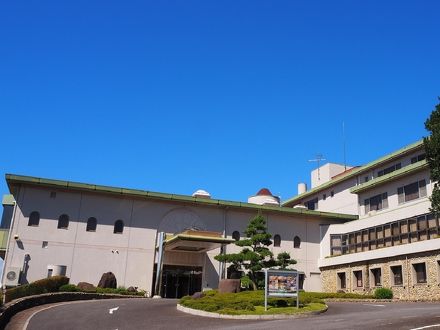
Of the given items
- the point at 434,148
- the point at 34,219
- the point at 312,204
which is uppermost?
the point at 312,204

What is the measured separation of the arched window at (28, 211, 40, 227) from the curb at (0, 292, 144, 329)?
28.0ft

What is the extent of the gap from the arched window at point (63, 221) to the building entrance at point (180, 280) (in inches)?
324

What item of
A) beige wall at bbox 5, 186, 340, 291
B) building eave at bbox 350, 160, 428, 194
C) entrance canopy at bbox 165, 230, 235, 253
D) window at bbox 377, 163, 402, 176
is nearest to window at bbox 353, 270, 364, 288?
beige wall at bbox 5, 186, 340, 291

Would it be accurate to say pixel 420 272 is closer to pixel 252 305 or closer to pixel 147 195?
pixel 252 305

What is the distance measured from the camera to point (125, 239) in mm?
35406

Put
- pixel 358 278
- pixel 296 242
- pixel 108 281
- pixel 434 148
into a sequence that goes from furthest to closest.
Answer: pixel 296 242, pixel 358 278, pixel 108 281, pixel 434 148

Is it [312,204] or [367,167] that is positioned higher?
[367,167]

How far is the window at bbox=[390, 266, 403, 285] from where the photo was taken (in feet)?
106

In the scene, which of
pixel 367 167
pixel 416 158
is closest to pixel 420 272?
pixel 416 158

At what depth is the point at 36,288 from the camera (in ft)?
80.4

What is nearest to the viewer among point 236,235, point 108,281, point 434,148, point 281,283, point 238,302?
point 434,148

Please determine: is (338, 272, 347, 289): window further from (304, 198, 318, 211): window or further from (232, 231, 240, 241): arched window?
(304, 198, 318, 211): window

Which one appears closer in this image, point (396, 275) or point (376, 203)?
point (396, 275)

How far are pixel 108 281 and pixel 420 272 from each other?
20.8 m
